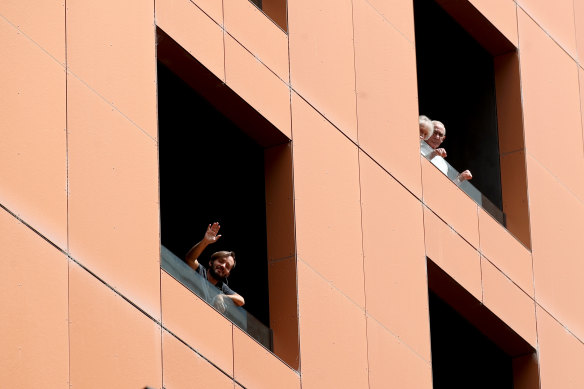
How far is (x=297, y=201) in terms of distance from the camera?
24.1 meters

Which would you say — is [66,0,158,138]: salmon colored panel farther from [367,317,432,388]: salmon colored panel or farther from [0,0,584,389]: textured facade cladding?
[367,317,432,388]: salmon colored panel

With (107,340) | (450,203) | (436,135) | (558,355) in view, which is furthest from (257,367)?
(558,355)

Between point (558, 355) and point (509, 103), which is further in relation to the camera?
→ point (509, 103)

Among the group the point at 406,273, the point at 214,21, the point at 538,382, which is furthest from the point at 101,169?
the point at 538,382

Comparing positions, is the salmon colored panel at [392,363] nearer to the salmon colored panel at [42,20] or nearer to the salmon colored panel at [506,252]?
the salmon colored panel at [506,252]

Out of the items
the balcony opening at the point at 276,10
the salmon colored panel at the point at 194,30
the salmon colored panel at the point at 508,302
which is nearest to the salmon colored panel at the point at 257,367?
the salmon colored panel at the point at 194,30

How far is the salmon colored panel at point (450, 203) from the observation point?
88.6 ft

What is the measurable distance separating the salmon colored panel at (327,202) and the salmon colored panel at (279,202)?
0.09m

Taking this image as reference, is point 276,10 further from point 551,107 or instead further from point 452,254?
point 551,107

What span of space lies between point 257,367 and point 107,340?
2854mm

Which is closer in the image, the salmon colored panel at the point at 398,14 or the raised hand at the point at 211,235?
the raised hand at the point at 211,235

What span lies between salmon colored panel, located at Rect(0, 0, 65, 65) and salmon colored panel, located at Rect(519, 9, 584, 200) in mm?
10905

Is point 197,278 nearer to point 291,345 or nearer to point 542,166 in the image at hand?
point 291,345

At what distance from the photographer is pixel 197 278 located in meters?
22.4
